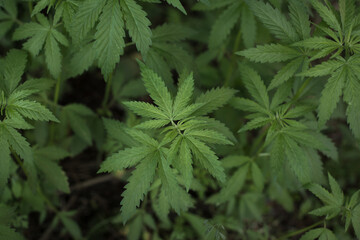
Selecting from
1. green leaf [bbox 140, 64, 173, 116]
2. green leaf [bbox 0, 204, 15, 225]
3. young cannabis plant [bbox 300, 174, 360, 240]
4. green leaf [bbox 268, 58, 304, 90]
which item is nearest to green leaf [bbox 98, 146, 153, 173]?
green leaf [bbox 140, 64, 173, 116]

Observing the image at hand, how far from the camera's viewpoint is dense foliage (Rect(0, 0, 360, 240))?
1.99 metres

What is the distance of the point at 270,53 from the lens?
2.19 meters

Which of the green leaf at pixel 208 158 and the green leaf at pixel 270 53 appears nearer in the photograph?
the green leaf at pixel 208 158

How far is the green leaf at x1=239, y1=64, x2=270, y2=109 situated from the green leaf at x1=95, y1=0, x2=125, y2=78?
1.06 m

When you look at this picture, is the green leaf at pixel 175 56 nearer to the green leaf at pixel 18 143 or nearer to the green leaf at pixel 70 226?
the green leaf at pixel 18 143

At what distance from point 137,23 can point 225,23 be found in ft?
3.73

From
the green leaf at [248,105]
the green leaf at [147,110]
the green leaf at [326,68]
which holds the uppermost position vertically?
the green leaf at [326,68]

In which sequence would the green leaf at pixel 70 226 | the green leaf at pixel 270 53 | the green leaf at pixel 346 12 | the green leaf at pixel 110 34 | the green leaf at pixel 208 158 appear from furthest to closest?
the green leaf at pixel 70 226 → the green leaf at pixel 270 53 → the green leaf at pixel 346 12 → the green leaf at pixel 110 34 → the green leaf at pixel 208 158

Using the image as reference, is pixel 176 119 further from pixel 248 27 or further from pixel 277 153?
pixel 248 27

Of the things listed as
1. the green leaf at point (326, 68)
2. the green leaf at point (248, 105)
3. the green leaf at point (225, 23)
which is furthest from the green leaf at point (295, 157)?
the green leaf at point (225, 23)

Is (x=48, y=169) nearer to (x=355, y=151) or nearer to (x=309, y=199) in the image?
(x=309, y=199)

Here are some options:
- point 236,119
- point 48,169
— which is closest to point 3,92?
point 48,169

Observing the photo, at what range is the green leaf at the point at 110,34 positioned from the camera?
1971 millimetres

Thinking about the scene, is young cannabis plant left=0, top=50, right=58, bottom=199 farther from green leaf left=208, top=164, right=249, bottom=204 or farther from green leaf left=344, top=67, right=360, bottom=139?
green leaf left=344, top=67, right=360, bottom=139
